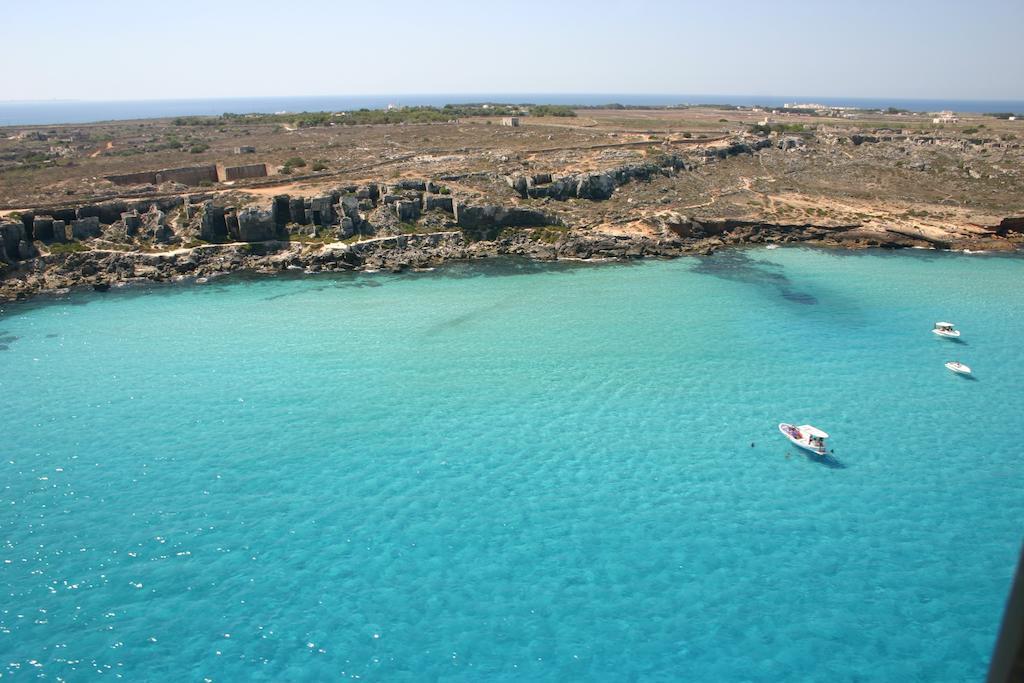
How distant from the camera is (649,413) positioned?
110 ft

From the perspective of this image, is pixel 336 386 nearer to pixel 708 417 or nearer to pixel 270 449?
pixel 270 449

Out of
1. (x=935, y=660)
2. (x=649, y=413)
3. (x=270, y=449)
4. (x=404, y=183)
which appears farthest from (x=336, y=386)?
(x=404, y=183)

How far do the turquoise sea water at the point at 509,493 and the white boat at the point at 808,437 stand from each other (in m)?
0.85

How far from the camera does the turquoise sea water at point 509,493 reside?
2047 cm

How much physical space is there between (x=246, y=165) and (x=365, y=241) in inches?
1151

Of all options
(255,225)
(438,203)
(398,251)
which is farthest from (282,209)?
(438,203)

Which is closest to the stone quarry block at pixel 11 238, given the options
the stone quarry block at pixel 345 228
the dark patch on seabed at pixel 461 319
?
the stone quarry block at pixel 345 228

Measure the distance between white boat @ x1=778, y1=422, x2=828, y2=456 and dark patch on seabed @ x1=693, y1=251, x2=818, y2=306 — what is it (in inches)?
786

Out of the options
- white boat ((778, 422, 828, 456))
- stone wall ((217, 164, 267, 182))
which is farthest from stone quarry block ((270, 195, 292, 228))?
white boat ((778, 422, 828, 456))

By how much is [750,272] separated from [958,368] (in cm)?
1964

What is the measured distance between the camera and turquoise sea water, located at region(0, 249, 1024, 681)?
806 inches

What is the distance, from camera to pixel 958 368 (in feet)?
123

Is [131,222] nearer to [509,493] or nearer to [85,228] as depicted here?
[85,228]

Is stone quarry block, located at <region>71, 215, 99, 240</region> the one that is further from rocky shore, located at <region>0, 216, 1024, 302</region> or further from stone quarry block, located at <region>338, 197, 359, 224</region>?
stone quarry block, located at <region>338, 197, 359, 224</region>
